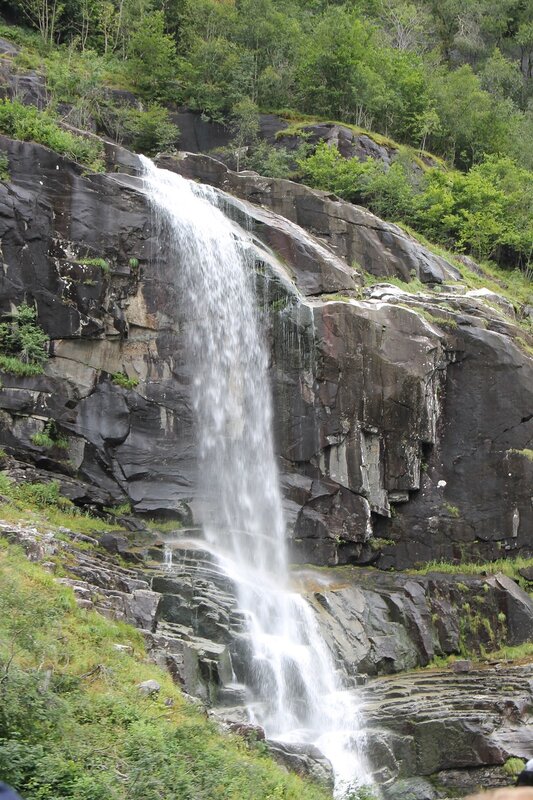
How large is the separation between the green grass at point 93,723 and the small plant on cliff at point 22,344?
799 cm

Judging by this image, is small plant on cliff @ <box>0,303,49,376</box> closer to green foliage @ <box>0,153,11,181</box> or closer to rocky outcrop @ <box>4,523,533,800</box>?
green foliage @ <box>0,153,11,181</box>

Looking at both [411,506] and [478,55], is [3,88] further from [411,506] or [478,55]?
[478,55]

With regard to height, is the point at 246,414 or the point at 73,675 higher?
the point at 246,414

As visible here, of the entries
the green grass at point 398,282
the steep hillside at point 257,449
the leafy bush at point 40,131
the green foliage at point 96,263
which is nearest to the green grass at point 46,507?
the steep hillside at point 257,449

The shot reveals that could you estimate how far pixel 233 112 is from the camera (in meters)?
37.1

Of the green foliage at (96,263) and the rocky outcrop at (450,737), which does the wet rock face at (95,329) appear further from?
the rocky outcrop at (450,737)

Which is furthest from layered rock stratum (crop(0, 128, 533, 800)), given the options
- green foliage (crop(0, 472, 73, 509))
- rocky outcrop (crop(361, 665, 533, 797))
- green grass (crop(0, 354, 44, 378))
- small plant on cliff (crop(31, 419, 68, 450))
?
rocky outcrop (crop(361, 665, 533, 797))

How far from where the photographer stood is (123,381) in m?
23.2

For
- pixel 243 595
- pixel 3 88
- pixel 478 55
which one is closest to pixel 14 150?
pixel 3 88

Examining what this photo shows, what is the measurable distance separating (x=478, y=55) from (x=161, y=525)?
47.3 metres

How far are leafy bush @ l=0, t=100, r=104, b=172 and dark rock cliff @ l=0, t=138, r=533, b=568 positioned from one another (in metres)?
0.81

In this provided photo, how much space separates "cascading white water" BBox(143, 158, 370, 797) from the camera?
842 inches

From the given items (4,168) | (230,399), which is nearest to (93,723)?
(230,399)

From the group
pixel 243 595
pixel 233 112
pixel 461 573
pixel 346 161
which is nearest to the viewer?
pixel 243 595
